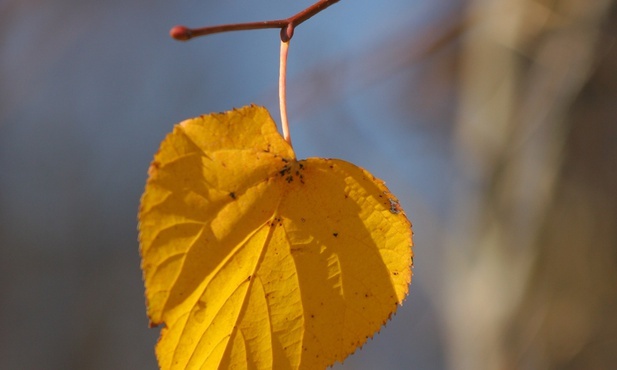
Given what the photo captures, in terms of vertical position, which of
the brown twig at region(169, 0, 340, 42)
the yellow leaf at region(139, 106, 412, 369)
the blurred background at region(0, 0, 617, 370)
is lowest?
the yellow leaf at region(139, 106, 412, 369)

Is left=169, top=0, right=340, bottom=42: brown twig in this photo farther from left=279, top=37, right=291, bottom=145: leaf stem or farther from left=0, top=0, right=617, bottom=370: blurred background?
left=0, top=0, right=617, bottom=370: blurred background

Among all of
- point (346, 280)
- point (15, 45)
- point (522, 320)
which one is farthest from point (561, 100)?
point (15, 45)

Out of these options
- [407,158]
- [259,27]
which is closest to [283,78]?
[259,27]

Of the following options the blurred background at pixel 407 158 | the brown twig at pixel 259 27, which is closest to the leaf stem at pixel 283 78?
the brown twig at pixel 259 27

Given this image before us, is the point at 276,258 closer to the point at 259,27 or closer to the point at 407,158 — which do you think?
the point at 259,27

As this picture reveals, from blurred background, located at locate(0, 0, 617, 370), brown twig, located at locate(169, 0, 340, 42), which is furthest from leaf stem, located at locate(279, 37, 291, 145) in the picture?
blurred background, located at locate(0, 0, 617, 370)

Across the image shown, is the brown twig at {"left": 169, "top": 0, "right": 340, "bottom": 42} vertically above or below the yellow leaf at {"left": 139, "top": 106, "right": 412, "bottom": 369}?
above
